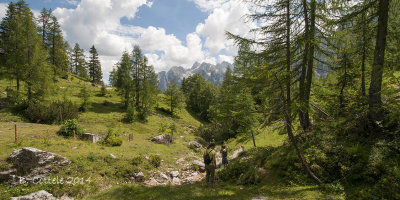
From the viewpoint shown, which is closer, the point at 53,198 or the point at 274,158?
the point at 53,198

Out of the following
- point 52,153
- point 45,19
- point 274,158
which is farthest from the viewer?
point 45,19

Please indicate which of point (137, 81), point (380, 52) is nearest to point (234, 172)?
point (380, 52)

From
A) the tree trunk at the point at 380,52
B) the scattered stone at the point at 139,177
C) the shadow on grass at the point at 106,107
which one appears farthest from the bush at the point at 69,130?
the tree trunk at the point at 380,52

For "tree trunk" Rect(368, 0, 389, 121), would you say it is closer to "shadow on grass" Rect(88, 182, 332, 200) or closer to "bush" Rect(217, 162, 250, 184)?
"shadow on grass" Rect(88, 182, 332, 200)

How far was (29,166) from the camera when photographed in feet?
31.6

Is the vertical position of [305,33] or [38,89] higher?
[305,33]

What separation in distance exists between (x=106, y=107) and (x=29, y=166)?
94.8ft

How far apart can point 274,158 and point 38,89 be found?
101 ft

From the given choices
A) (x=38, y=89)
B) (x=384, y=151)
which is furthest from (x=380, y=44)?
(x=38, y=89)

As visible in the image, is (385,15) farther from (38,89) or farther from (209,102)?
(209,102)

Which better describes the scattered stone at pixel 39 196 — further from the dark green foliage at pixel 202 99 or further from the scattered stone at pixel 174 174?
the dark green foliage at pixel 202 99

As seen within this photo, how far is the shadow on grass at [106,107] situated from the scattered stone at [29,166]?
2416 cm

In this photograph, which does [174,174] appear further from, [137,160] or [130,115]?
[130,115]

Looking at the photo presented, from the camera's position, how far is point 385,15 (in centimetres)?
699
